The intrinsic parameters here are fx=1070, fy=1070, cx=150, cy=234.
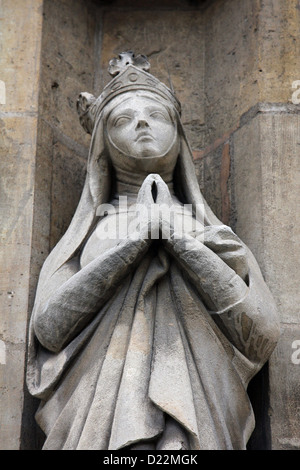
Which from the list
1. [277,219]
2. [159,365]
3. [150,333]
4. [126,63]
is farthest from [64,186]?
[159,365]

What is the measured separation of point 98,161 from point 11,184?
0.46m

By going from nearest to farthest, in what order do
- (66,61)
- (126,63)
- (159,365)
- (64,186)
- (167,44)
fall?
(159,365)
(126,63)
(64,186)
(66,61)
(167,44)

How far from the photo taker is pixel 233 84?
5293mm

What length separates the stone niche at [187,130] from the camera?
4.44 metres

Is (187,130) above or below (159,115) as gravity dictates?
Answer: above

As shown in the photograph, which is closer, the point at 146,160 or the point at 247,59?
the point at 146,160

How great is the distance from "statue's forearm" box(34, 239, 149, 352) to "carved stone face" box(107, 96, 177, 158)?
2.03 ft

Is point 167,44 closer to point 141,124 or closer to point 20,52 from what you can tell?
point 20,52

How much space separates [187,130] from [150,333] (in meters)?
1.68

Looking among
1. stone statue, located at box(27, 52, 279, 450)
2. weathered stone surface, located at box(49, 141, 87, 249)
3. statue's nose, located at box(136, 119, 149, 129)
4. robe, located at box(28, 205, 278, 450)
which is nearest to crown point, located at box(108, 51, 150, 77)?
statue's nose, located at box(136, 119, 149, 129)

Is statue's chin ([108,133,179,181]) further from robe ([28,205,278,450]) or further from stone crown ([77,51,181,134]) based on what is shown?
robe ([28,205,278,450])

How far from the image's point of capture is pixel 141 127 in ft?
14.9

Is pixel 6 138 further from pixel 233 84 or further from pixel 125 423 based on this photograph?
pixel 125 423
